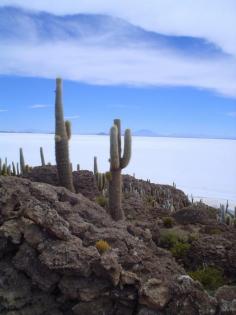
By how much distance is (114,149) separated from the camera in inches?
411

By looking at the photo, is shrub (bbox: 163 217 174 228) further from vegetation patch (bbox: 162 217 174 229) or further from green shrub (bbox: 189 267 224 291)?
green shrub (bbox: 189 267 224 291)

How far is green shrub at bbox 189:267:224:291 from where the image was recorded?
26.5ft

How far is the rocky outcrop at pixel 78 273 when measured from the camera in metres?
6.28

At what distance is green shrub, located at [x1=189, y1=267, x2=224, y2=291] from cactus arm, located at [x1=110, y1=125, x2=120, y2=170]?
11.0 ft

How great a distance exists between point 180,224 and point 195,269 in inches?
120

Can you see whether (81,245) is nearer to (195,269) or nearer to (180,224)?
(195,269)

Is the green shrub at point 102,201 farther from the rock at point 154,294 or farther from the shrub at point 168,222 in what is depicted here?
the rock at point 154,294

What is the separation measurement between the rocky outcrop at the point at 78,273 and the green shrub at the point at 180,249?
1.94 m

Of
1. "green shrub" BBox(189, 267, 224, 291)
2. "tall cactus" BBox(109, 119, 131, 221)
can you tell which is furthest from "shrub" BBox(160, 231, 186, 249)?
"green shrub" BBox(189, 267, 224, 291)

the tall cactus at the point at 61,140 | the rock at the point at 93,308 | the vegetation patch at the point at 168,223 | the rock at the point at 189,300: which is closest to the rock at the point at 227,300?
the rock at the point at 189,300

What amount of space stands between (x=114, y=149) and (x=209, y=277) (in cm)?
384

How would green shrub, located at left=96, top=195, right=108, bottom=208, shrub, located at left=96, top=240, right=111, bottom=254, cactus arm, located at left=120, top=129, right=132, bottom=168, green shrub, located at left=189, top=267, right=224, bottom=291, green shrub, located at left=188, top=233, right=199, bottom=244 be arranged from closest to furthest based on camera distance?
shrub, located at left=96, top=240, right=111, bottom=254
green shrub, located at left=189, top=267, right=224, bottom=291
green shrub, located at left=188, top=233, right=199, bottom=244
cactus arm, located at left=120, top=129, right=132, bottom=168
green shrub, located at left=96, top=195, right=108, bottom=208

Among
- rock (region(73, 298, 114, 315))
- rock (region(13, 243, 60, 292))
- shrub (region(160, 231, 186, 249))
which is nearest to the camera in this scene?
rock (region(73, 298, 114, 315))

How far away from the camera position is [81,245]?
703 cm
